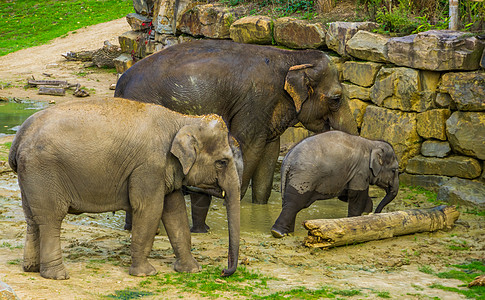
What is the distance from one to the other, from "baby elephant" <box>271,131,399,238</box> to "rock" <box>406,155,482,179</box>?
4.99ft

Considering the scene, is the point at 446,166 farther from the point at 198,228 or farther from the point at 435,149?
the point at 198,228

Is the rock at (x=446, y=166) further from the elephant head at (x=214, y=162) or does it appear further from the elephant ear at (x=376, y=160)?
the elephant head at (x=214, y=162)

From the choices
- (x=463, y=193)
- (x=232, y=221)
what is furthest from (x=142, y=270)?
(x=463, y=193)

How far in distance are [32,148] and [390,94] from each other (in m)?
6.23

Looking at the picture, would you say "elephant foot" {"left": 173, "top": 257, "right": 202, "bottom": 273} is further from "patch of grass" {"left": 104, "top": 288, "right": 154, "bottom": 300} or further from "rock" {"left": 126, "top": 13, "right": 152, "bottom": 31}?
"rock" {"left": 126, "top": 13, "right": 152, "bottom": 31}

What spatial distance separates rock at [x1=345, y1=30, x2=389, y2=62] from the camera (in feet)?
34.2

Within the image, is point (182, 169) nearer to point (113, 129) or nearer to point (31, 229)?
point (113, 129)

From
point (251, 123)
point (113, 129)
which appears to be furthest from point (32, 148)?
point (251, 123)

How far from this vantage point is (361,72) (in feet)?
35.6

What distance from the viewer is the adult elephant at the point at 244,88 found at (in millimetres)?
8219

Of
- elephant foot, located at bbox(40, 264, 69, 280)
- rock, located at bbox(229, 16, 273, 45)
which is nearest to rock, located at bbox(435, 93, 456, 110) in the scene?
rock, located at bbox(229, 16, 273, 45)

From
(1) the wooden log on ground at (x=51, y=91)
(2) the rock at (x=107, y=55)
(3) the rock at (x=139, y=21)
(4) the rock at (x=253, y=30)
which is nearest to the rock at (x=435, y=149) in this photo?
(4) the rock at (x=253, y=30)

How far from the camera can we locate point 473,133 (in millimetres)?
9539

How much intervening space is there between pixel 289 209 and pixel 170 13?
8.01m
